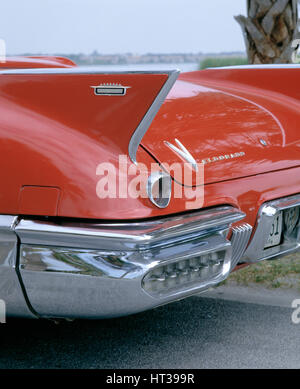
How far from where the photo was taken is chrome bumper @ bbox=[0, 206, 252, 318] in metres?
2.07

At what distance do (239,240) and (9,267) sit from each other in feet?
2.88

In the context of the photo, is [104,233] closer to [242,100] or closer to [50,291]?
[50,291]

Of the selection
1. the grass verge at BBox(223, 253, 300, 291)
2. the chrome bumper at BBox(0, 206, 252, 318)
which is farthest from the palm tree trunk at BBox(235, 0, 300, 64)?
the chrome bumper at BBox(0, 206, 252, 318)

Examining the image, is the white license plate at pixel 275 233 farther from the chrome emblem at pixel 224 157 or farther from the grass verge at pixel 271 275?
the grass verge at pixel 271 275

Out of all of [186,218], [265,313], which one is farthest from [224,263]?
[265,313]

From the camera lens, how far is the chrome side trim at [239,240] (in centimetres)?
243

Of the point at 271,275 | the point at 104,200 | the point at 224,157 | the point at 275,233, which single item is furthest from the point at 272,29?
the point at 104,200

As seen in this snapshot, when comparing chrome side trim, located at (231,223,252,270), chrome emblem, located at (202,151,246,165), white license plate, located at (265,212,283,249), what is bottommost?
white license plate, located at (265,212,283,249)

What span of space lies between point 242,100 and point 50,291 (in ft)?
4.60

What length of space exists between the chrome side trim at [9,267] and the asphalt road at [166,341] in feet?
1.52

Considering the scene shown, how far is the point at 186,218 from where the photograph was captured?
223cm

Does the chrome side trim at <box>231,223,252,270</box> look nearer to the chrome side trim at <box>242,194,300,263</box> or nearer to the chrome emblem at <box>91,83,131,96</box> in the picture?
the chrome side trim at <box>242,194,300,263</box>

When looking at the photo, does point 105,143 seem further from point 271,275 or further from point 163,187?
point 271,275

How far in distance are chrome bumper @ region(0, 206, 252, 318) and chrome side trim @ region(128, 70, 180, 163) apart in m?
0.27
